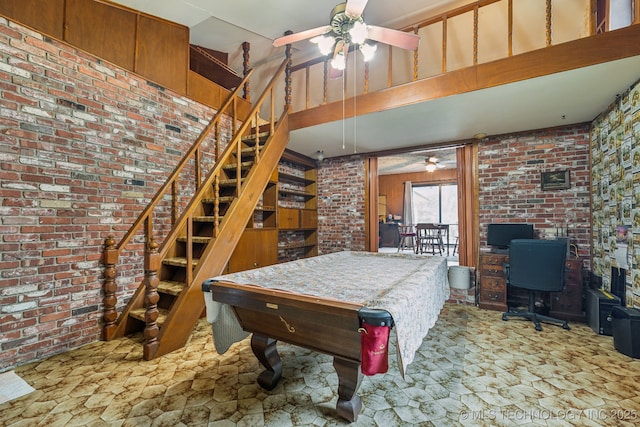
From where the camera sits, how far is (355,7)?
201 centimetres

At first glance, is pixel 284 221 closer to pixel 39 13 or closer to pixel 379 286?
pixel 379 286

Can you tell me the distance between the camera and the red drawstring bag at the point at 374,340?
121 cm

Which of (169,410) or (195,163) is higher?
(195,163)

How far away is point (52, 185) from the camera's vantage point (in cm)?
238

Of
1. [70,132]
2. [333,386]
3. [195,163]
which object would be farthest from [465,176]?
[70,132]

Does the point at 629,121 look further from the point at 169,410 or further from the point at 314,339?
the point at 169,410

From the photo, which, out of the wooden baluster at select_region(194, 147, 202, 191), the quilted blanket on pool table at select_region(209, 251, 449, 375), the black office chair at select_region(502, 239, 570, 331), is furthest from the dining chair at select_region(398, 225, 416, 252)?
the wooden baluster at select_region(194, 147, 202, 191)

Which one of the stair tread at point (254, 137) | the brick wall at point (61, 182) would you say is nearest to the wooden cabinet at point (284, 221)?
the stair tread at point (254, 137)

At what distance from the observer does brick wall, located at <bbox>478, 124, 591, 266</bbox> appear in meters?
3.54

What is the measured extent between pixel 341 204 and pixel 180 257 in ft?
9.98

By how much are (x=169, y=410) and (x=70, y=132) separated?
8.14ft

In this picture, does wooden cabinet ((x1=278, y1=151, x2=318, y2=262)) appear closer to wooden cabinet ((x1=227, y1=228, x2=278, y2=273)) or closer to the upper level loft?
wooden cabinet ((x1=227, y1=228, x2=278, y2=273))

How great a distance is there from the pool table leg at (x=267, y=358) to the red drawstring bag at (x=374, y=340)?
0.89 meters

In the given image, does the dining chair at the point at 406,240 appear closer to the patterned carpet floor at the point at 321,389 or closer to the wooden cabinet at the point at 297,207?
the wooden cabinet at the point at 297,207
